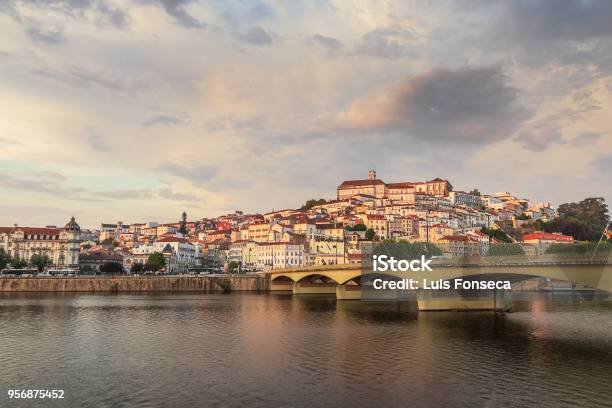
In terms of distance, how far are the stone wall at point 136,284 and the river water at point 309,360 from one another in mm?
53488

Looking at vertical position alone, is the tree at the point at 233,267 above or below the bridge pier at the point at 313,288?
above

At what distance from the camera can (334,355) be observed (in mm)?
36938

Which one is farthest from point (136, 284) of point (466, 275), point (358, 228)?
point (358, 228)

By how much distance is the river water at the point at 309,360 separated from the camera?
87.5 ft

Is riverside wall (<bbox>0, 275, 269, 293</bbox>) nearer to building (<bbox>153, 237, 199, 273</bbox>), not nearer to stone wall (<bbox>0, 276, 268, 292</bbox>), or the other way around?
stone wall (<bbox>0, 276, 268, 292</bbox>)

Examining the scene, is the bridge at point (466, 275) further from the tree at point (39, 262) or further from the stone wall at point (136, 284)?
the tree at point (39, 262)

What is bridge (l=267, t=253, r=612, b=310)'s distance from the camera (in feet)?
136

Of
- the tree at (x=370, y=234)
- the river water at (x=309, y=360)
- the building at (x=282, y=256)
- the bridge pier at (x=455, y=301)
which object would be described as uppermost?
the tree at (x=370, y=234)

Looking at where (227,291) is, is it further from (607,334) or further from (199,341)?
(607,334)

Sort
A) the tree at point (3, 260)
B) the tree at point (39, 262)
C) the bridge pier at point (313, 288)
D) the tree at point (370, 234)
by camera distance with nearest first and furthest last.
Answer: the bridge pier at point (313, 288), the tree at point (3, 260), the tree at point (39, 262), the tree at point (370, 234)

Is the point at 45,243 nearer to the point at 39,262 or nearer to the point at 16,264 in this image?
the point at 39,262

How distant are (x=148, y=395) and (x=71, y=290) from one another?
91.9 metres

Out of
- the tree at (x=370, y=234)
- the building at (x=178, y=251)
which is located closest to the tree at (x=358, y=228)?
the tree at (x=370, y=234)

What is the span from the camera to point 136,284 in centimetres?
11481
